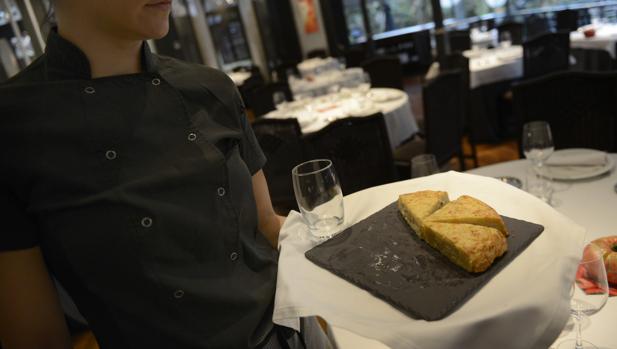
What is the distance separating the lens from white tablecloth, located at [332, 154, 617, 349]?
870mm

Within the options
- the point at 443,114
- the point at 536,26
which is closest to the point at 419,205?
the point at 443,114

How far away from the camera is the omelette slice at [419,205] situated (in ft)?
2.55

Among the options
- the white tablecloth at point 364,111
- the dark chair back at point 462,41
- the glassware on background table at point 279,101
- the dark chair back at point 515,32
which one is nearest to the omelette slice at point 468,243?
the white tablecloth at point 364,111

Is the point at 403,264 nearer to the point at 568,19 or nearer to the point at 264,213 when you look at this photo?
the point at 264,213

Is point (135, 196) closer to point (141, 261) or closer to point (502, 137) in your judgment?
point (141, 261)

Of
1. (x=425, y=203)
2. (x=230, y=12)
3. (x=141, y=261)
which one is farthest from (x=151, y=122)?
(x=230, y=12)

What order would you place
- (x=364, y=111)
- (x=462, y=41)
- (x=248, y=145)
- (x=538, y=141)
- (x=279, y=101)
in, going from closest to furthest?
(x=248, y=145) → (x=538, y=141) → (x=364, y=111) → (x=279, y=101) → (x=462, y=41)

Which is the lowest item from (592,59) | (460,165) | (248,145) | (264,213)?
(460,165)

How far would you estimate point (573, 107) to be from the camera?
222cm

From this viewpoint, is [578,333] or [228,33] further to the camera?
A: [228,33]

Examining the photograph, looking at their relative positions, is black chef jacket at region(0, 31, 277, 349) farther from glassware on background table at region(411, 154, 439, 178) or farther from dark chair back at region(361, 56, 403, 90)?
dark chair back at region(361, 56, 403, 90)

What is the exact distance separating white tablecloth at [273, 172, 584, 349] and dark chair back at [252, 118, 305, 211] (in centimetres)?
212

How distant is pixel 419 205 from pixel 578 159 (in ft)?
3.55

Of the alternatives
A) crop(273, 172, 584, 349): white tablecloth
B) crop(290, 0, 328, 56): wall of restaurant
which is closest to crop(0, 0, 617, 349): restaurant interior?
crop(273, 172, 584, 349): white tablecloth
